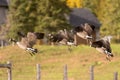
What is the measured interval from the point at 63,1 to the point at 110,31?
17.0m

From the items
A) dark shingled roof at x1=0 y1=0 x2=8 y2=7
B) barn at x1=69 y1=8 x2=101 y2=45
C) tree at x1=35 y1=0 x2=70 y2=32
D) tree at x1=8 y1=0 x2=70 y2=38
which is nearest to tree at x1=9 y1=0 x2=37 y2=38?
tree at x1=8 y1=0 x2=70 y2=38

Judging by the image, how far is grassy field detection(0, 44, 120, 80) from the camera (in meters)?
32.5

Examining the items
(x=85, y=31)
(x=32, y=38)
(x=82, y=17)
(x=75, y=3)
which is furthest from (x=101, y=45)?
(x=75, y=3)

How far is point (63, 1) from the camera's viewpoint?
54219mm

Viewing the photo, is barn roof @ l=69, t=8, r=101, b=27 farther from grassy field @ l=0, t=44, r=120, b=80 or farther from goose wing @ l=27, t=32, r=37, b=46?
goose wing @ l=27, t=32, r=37, b=46

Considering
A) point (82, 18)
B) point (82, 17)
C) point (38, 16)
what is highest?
point (82, 17)

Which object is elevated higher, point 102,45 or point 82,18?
point 82,18

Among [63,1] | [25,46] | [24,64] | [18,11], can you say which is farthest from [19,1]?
[25,46]

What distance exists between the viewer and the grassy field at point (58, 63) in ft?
107

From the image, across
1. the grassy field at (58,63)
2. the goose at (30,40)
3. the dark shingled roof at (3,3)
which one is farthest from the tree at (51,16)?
the goose at (30,40)

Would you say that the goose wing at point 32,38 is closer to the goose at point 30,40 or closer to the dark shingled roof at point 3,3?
the goose at point 30,40

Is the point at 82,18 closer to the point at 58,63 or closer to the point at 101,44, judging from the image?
the point at 58,63

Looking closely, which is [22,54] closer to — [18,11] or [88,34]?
[18,11]

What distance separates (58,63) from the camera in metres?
37.5
